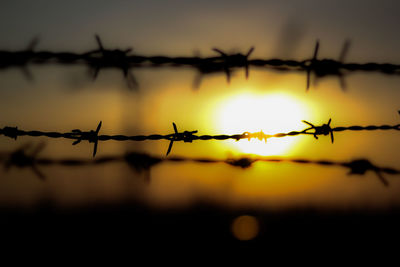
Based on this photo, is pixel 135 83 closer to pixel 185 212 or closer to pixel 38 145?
pixel 38 145

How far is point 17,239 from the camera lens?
292 centimetres

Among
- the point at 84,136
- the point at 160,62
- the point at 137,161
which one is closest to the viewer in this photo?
the point at 84,136

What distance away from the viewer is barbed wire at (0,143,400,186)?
2.50m

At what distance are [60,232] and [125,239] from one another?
731mm

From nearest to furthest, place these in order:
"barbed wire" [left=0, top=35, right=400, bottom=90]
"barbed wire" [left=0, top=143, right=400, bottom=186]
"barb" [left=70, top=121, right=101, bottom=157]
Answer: "barb" [left=70, top=121, right=101, bottom=157] < "barbed wire" [left=0, top=35, right=400, bottom=90] < "barbed wire" [left=0, top=143, right=400, bottom=186]

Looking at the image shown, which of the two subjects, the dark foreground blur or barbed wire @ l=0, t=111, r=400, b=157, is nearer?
barbed wire @ l=0, t=111, r=400, b=157

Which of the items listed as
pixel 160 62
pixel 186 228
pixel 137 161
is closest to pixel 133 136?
pixel 160 62

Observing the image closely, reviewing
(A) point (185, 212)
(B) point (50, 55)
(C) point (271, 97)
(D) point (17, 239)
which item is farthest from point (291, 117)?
(D) point (17, 239)

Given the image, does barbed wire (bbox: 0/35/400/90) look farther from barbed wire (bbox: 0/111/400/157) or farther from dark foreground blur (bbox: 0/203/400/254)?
dark foreground blur (bbox: 0/203/400/254)

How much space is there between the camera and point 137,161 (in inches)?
103

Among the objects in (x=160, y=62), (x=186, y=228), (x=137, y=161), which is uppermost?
(x=160, y=62)

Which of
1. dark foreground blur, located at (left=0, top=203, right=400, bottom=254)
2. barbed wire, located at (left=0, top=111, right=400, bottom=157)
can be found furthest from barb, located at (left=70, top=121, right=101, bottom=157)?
dark foreground blur, located at (left=0, top=203, right=400, bottom=254)

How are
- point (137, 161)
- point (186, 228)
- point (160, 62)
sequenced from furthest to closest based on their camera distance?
1. point (186, 228)
2. point (137, 161)
3. point (160, 62)

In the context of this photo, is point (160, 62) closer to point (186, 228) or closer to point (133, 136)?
point (133, 136)
